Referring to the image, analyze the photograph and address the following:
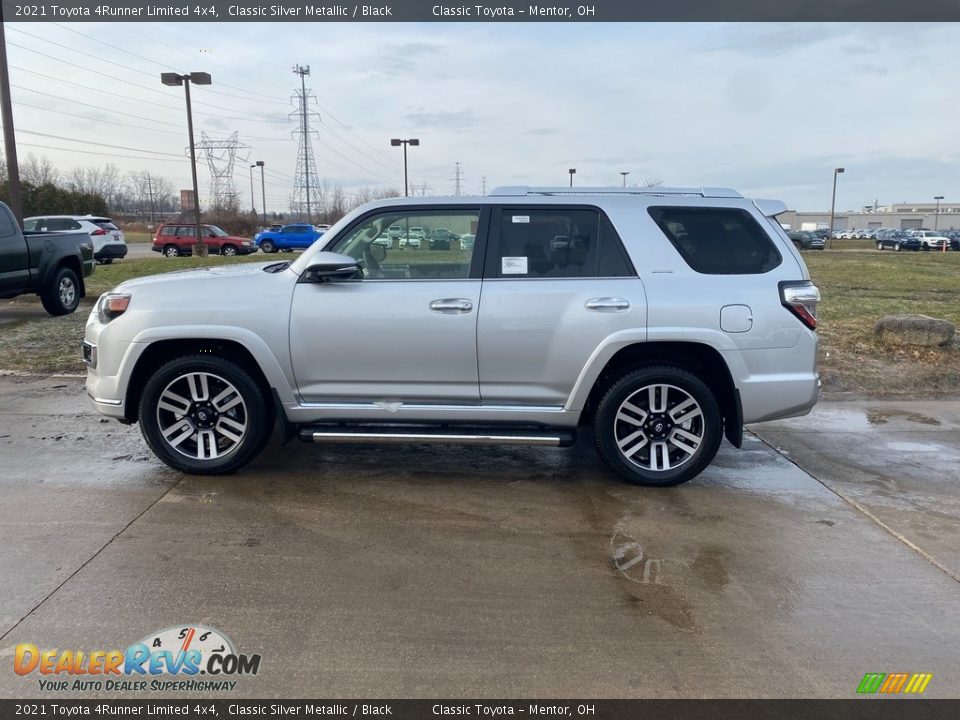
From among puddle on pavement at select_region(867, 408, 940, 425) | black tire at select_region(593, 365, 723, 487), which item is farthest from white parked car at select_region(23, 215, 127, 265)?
puddle on pavement at select_region(867, 408, 940, 425)

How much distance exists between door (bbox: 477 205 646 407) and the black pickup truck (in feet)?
30.8

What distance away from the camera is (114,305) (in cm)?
481

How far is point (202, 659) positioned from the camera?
9.56 ft

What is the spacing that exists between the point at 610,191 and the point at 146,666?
3871 millimetres

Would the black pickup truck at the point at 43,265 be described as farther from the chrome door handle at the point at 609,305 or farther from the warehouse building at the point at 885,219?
the warehouse building at the point at 885,219

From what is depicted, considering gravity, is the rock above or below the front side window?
below

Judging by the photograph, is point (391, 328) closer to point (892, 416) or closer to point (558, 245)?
point (558, 245)

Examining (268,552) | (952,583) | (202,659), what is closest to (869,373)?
(952,583)

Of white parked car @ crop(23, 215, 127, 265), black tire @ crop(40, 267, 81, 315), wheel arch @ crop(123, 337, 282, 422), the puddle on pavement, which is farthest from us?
white parked car @ crop(23, 215, 127, 265)

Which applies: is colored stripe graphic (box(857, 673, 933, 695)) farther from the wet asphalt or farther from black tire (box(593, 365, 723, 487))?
black tire (box(593, 365, 723, 487))

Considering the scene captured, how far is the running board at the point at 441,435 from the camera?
460cm

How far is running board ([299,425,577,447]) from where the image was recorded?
4.60m

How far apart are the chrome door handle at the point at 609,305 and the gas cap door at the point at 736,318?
24.4 inches
